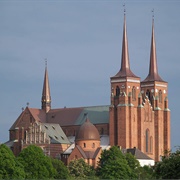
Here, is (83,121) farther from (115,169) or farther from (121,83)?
(115,169)

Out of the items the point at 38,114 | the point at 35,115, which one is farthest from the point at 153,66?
the point at 38,114

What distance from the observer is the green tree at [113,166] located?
5433 inches

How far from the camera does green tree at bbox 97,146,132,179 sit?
453ft

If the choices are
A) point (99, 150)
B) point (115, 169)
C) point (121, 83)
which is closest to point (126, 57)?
point (121, 83)

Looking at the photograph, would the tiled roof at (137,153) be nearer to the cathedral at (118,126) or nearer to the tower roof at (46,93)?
the cathedral at (118,126)

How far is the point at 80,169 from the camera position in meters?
155

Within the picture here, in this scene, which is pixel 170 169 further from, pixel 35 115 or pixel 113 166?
pixel 35 115

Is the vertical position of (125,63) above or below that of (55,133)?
above

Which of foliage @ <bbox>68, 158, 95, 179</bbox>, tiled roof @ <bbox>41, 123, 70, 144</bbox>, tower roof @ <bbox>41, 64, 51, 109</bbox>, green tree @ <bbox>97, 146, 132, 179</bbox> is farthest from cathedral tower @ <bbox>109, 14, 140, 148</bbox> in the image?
tower roof @ <bbox>41, 64, 51, 109</bbox>

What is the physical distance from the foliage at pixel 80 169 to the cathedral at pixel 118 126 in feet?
15.8

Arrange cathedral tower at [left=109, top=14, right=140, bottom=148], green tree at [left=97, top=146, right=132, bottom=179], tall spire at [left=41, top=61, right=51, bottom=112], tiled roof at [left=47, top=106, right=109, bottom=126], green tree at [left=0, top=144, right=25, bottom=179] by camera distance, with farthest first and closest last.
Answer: tall spire at [left=41, top=61, right=51, bottom=112] < tiled roof at [left=47, top=106, right=109, bottom=126] < cathedral tower at [left=109, top=14, right=140, bottom=148] < green tree at [left=97, top=146, right=132, bottom=179] < green tree at [left=0, top=144, right=25, bottom=179]

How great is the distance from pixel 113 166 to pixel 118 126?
25927 mm

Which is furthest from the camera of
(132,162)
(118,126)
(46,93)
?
(46,93)

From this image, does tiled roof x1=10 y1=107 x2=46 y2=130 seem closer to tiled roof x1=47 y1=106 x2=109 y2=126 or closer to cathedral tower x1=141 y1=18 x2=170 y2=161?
tiled roof x1=47 y1=106 x2=109 y2=126
